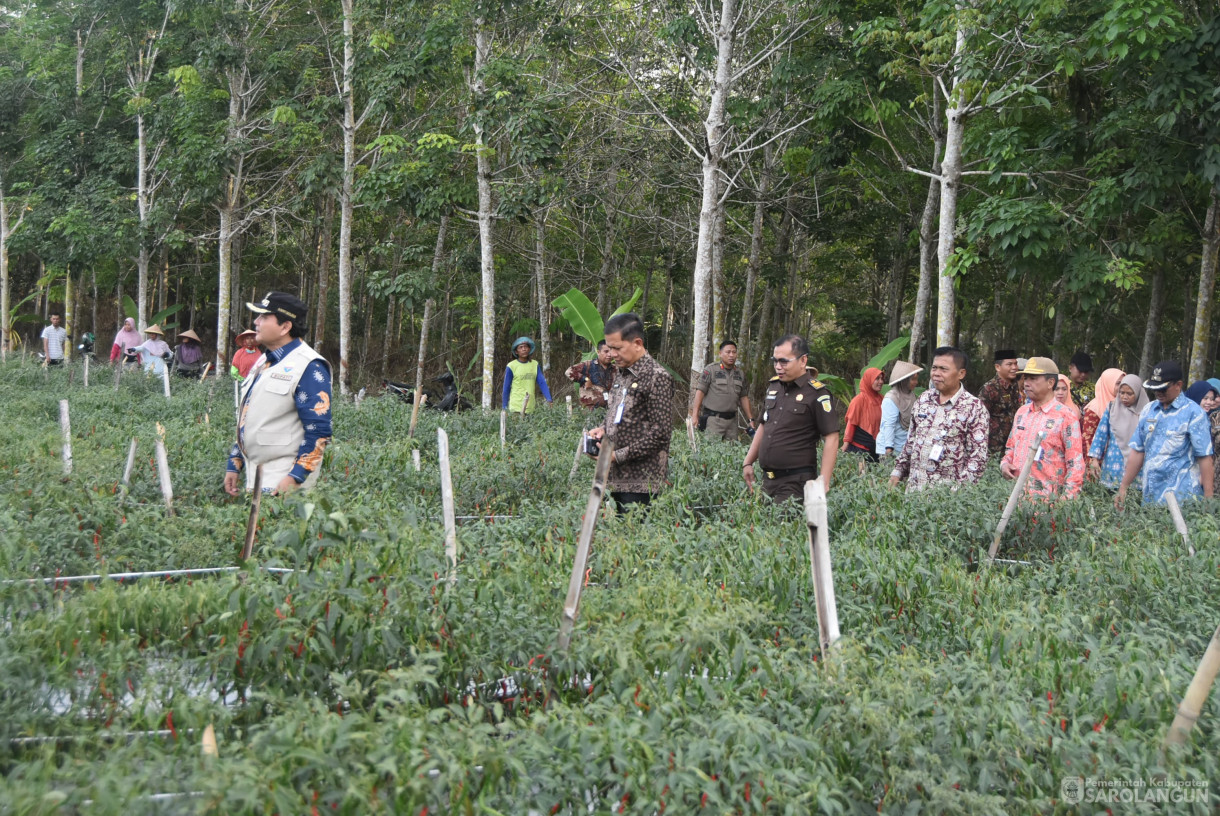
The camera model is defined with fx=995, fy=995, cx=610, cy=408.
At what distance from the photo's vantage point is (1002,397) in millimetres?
9469

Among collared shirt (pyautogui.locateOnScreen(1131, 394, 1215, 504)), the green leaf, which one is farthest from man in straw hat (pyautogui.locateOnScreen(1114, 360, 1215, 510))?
the green leaf

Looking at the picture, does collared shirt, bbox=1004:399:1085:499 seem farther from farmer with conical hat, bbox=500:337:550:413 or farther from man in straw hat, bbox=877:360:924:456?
farmer with conical hat, bbox=500:337:550:413

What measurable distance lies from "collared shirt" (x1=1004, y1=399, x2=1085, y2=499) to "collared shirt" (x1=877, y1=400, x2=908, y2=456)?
2055 millimetres

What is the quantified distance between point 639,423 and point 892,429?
13.1ft

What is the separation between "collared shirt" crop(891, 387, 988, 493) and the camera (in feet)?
23.7

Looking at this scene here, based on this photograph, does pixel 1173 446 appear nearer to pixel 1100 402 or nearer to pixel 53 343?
pixel 1100 402

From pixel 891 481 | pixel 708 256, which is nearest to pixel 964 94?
pixel 708 256

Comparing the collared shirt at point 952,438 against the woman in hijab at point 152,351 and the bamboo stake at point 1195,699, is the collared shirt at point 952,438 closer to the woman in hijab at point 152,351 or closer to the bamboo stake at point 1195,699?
the bamboo stake at point 1195,699

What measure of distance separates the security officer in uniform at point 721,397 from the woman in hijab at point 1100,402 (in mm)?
3667

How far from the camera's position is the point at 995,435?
967 centimetres

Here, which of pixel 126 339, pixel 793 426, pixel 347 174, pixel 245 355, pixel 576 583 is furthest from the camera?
pixel 126 339

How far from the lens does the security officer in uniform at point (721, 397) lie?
11992 mm

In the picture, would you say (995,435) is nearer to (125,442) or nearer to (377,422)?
(377,422)

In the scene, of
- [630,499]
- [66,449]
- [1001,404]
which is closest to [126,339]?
[66,449]
